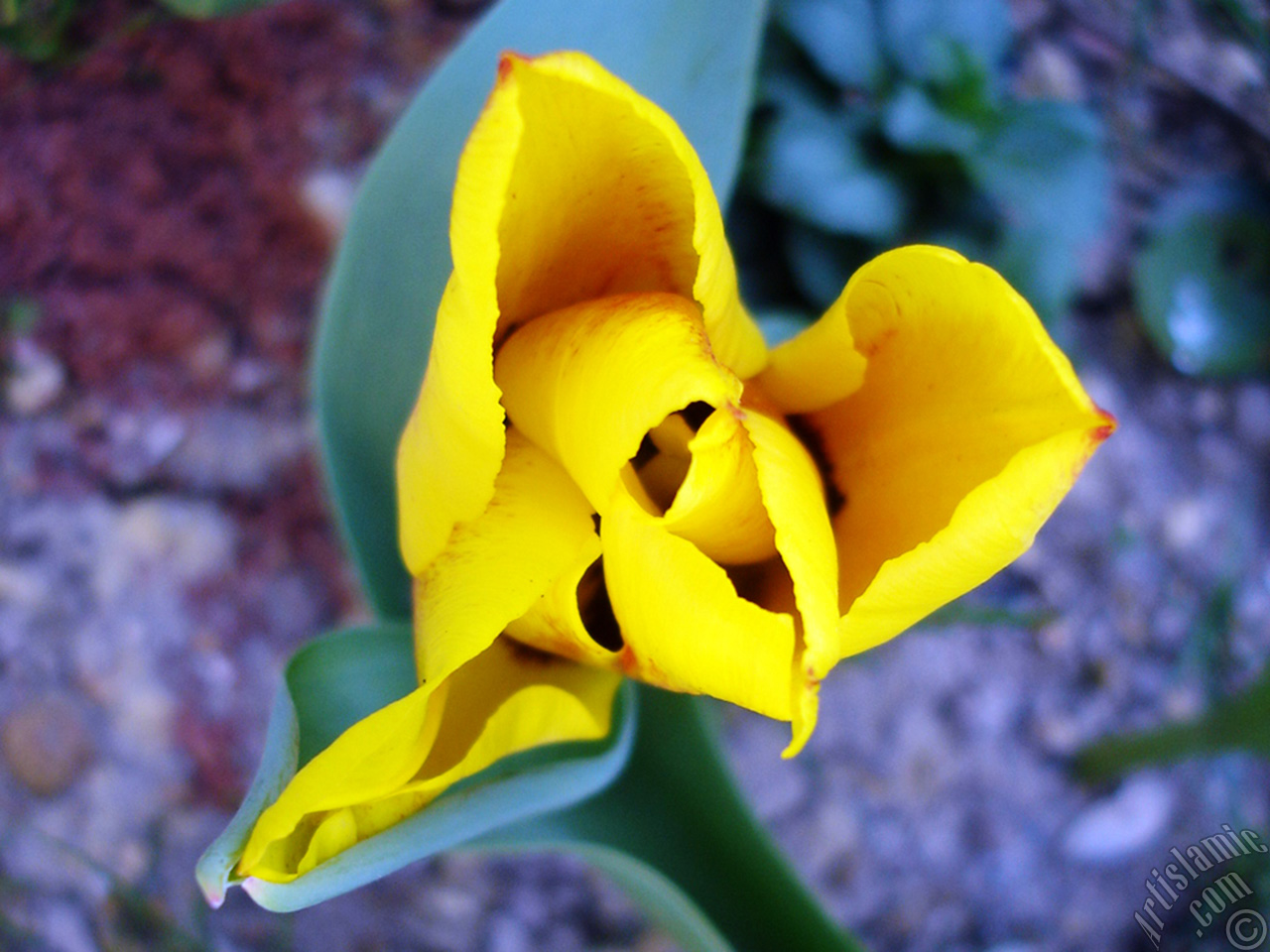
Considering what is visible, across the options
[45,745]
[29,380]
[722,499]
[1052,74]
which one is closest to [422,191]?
[722,499]

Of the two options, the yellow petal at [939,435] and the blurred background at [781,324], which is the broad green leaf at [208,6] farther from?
the yellow petal at [939,435]

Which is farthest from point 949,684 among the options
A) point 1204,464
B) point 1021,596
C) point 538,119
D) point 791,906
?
point 538,119

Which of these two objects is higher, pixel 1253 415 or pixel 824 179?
pixel 824 179

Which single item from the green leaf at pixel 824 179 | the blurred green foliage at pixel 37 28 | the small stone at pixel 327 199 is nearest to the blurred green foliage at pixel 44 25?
the blurred green foliage at pixel 37 28

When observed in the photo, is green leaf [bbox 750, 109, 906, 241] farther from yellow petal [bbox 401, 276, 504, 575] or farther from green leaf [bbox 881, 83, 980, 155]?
yellow petal [bbox 401, 276, 504, 575]

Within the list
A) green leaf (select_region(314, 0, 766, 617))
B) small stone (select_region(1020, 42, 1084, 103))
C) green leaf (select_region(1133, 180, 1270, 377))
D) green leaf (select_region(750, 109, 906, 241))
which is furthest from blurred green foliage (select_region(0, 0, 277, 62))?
green leaf (select_region(1133, 180, 1270, 377))

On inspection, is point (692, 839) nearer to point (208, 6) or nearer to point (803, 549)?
point (803, 549)

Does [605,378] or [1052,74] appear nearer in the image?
[605,378]
